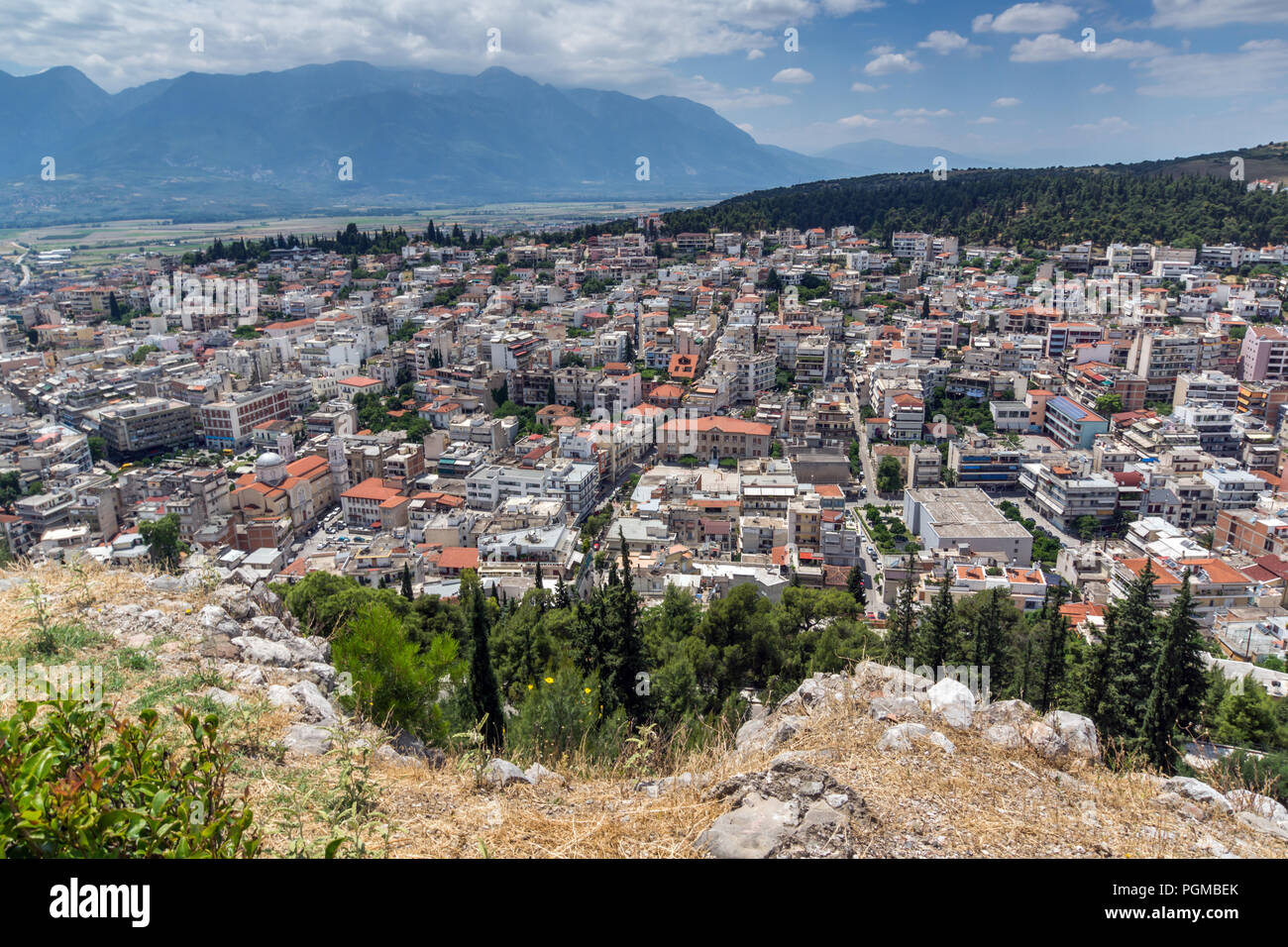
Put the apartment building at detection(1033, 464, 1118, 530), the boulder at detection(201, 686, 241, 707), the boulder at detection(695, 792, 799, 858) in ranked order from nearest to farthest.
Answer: the boulder at detection(695, 792, 799, 858) → the boulder at detection(201, 686, 241, 707) → the apartment building at detection(1033, 464, 1118, 530)

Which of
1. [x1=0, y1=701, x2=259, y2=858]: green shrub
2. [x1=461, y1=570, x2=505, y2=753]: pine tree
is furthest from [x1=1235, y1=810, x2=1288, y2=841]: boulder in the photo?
[x1=461, y1=570, x2=505, y2=753]: pine tree

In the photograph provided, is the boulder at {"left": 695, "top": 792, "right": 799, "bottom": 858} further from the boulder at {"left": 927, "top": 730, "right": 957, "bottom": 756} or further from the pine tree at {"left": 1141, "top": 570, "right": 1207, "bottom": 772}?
the pine tree at {"left": 1141, "top": 570, "right": 1207, "bottom": 772}

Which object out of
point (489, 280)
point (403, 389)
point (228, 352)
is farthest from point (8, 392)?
point (489, 280)

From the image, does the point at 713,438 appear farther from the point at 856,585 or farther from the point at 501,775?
the point at 501,775

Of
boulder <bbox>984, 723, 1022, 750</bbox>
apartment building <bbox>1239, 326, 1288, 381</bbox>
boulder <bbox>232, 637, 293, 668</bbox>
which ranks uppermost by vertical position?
apartment building <bbox>1239, 326, 1288, 381</bbox>

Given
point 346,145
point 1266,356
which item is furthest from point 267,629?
point 346,145

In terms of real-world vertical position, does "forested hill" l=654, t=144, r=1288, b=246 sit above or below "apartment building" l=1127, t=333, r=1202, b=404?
above
